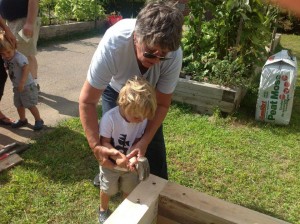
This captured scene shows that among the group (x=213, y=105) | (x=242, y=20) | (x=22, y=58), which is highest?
(x=242, y=20)

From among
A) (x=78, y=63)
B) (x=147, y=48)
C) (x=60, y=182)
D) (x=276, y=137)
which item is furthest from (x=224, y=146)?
(x=78, y=63)

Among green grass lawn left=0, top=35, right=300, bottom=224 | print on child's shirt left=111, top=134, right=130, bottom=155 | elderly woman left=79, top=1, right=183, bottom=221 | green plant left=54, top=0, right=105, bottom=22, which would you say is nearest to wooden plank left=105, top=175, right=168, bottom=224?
elderly woman left=79, top=1, right=183, bottom=221

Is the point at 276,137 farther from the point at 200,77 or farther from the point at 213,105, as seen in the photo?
the point at 200,77

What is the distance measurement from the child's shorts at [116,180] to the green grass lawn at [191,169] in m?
0.50

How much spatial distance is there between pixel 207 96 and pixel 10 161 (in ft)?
8.52

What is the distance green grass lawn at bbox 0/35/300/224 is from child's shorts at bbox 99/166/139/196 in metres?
0.50

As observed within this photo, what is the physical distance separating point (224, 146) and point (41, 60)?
4.05 m

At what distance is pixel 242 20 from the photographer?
15.3 ft

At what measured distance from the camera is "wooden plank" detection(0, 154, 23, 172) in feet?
9.97

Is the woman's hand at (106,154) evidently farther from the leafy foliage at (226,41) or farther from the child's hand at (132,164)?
the leafy foliage at (226,41)

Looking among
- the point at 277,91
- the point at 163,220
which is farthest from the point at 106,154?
the point at 277,91

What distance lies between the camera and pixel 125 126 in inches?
81.7

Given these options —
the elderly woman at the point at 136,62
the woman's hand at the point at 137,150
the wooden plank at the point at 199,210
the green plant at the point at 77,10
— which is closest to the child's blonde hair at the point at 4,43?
the elderly woman at the point at 136,62

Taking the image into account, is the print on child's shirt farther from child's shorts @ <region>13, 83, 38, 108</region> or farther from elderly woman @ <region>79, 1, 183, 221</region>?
child's shorts @ <region>13, 83, 38, 108</region>
